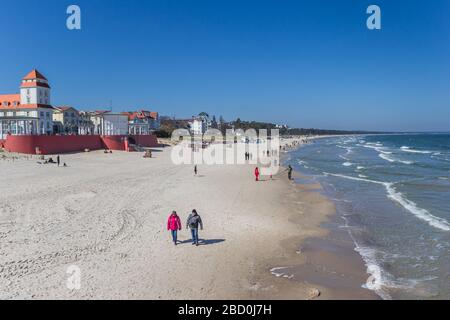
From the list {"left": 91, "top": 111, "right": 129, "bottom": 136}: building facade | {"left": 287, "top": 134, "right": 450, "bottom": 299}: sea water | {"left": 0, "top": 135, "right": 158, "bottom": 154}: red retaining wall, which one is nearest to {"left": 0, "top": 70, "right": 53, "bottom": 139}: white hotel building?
{"left": 0, "top": 135, "right": 158, "bottom": 154}: red retaining wall

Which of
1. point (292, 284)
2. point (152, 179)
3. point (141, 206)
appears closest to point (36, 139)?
point (152, 179)

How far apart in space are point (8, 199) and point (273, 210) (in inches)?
531

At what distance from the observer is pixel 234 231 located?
16.0 meters

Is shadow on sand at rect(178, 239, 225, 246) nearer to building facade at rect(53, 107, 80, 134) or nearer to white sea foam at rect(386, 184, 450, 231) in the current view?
white sea foam at rect(386, 184, 450, 231)

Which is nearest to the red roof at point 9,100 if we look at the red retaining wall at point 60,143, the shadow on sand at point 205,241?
the red retaining wall at point 60,143

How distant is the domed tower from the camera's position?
176 feet

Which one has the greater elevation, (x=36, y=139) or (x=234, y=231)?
(x=36, y=139)

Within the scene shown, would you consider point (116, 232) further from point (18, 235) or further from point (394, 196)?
point (394, 196)

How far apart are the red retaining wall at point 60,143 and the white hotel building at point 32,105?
5.09 meters

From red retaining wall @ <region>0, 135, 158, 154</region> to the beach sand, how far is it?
722 inches

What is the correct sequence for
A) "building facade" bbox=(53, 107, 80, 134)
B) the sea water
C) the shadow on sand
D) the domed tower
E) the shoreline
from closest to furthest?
1. the shoreline
2. the sea water
3. the shadow on sand
4. the domed tower
5. "building facade" bbox=(53, 107, 80, 134)

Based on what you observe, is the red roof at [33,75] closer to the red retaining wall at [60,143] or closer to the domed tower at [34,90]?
the domed tower at [34,90]

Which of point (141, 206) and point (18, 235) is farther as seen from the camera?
point (141, 206)
